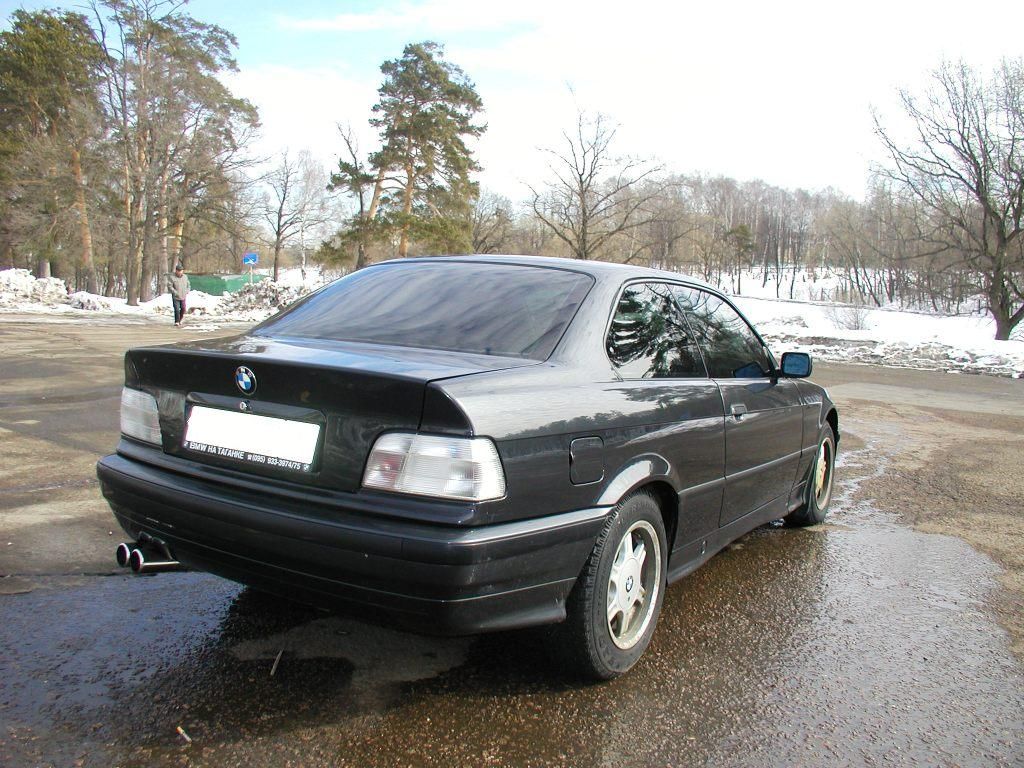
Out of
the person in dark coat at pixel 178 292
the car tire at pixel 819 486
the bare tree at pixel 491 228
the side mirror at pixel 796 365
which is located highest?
the bare tree at pixel 491 228

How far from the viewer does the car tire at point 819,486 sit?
14.6 ft

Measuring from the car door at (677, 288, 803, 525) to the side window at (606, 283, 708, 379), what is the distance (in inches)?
5.8

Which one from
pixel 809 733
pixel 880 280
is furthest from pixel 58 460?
pixel 880 280

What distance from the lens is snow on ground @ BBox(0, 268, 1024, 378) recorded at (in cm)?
1711

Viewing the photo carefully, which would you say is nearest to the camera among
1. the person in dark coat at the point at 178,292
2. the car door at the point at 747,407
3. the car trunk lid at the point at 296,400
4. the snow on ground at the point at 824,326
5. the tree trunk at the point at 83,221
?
the car trunk lid at the point at 296,400

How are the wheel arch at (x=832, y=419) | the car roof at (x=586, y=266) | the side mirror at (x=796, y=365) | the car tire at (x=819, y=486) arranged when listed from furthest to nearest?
the wheel arch at (x=832, y=419) < the car tire at (x=819, y=486) < the side mirror at (x=796, y=365) < the car roof at (x=586, y=266)

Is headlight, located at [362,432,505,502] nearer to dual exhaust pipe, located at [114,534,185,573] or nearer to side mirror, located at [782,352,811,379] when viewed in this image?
dual exhaust pipe, located at [114,534,185,573]

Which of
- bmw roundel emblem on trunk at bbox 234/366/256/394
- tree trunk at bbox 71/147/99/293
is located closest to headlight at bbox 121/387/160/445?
bmw roundel emblem on trunk at bbox 234/366/256/394

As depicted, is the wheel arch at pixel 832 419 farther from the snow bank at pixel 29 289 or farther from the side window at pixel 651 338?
the snow bank at pixel 29 289

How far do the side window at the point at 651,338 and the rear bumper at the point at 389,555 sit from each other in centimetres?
67

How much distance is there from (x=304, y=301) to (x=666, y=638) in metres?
2.12

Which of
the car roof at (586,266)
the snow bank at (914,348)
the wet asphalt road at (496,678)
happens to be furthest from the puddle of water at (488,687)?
the snow bank at (914,348)

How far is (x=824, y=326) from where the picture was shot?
29.2m

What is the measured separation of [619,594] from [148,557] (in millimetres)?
1619
